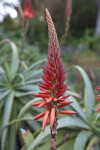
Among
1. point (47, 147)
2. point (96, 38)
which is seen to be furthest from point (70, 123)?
point (96, 38)

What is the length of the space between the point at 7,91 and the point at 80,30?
13682 mm

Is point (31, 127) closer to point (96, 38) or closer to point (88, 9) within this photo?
point (96, 38)

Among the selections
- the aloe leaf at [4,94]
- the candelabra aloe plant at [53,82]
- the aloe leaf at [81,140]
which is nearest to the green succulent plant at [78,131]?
the aloe leaf at [81,140]

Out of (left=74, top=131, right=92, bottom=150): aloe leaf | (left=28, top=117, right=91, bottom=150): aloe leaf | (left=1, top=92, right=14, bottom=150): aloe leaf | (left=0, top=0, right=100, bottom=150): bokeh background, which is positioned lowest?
(left=74, top=131, right=92, bottom=150): aloe leaf

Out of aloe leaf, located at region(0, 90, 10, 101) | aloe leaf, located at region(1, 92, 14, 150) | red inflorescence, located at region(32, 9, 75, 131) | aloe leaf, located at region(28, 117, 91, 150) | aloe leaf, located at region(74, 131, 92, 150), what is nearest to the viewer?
red inflorescence, located at region(32, 9, 75, 131)

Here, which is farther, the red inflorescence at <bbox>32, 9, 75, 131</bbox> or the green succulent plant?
the green succulent plant

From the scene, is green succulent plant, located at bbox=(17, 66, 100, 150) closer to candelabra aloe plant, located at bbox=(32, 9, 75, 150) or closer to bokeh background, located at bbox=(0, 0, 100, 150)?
candelabra aloe plant, located at bbox=(32, 9, 75, 150)

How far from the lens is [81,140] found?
2045 mm

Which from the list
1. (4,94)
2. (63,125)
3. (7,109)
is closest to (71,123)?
(63,125)

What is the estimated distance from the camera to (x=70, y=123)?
1999mm

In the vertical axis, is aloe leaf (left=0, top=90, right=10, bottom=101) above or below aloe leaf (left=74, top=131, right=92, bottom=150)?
above

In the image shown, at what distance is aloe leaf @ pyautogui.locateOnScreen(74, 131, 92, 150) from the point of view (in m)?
1.99

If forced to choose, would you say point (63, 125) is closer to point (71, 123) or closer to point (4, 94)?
point (71, 123)

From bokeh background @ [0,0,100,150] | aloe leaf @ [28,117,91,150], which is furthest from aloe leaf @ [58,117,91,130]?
bokeh background @ [0,0,100,150]
